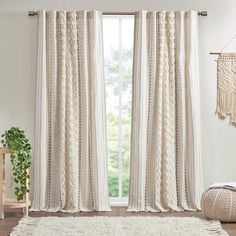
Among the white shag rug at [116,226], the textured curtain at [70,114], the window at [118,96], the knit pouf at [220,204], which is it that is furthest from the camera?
the window at [118,96]

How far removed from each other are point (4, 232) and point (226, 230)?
70.9 inches

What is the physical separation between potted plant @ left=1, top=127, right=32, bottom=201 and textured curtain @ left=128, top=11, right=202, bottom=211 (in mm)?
1072

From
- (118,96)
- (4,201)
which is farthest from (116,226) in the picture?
(118,96)

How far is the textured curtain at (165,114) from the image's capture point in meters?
6.13

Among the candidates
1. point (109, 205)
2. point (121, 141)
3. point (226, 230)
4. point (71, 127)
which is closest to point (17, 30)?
point (71, 127)

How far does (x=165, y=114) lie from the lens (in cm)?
616

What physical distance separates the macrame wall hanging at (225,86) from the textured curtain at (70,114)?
1.21 m

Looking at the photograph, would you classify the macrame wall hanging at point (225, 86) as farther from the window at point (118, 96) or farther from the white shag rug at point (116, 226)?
the white shag rug at point (116, 226)

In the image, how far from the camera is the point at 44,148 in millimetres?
6141

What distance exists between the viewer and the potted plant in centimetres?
573

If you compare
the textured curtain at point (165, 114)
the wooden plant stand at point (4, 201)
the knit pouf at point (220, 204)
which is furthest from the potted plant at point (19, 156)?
the knit pouf at point (220, 204)

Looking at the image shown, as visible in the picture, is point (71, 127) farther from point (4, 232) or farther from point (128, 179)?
point (4, 232)

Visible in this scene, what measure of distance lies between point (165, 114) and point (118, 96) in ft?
2.18

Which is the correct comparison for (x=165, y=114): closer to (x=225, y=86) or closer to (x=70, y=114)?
(x=225, y=86)
